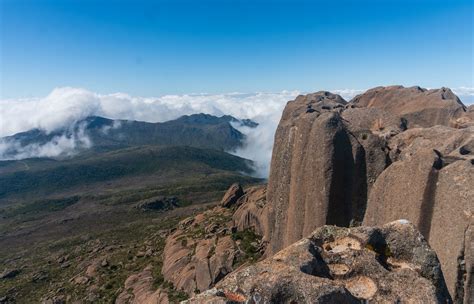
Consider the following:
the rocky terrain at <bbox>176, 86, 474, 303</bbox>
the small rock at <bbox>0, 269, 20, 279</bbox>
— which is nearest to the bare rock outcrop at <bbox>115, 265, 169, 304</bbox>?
the rocky terrain at <bbox>176, 86, 474, 303</bbox>

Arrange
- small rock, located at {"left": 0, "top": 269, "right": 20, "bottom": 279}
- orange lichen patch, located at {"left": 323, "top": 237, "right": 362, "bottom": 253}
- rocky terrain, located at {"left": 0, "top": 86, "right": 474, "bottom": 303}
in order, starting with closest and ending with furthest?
rocky terrain, located at {"left": 0, "top": 86, "right": 474, "bottom": 303} < orange lichen patch, located at {"left": 323, "top": 237, "right": 362, "bottom": 253} < small rock, located at {"left": 0, "top": 269, "right": 20, "bottom": 279}

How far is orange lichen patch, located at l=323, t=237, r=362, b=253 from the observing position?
16850 millimetres

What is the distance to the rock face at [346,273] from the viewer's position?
13.3 meters

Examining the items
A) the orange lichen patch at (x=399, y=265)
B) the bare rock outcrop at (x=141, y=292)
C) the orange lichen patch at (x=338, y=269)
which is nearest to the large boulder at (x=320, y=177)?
the orange lichen patch at (x=399, y=265)

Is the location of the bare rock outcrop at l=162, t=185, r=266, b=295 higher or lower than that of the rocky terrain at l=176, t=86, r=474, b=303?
lower

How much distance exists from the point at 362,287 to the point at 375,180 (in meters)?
27.6

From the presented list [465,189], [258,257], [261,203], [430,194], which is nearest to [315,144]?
[430,194]

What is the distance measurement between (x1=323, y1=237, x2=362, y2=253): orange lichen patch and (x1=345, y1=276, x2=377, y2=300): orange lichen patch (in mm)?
1685

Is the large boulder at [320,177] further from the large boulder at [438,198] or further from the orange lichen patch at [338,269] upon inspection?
the orange lichen patch at [338,269]

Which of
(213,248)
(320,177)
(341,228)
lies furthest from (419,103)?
(341,228)

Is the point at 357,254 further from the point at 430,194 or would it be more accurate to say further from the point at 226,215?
the point at 226,215

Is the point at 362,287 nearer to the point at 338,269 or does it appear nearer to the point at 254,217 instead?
the point at 338,269

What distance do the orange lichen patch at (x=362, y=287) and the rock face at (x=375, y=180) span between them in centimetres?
1337

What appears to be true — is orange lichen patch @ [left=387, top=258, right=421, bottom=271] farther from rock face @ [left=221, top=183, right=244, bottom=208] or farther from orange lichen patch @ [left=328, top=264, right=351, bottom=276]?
rock face @ [left=221, top=183, right=244, bottom=208]
